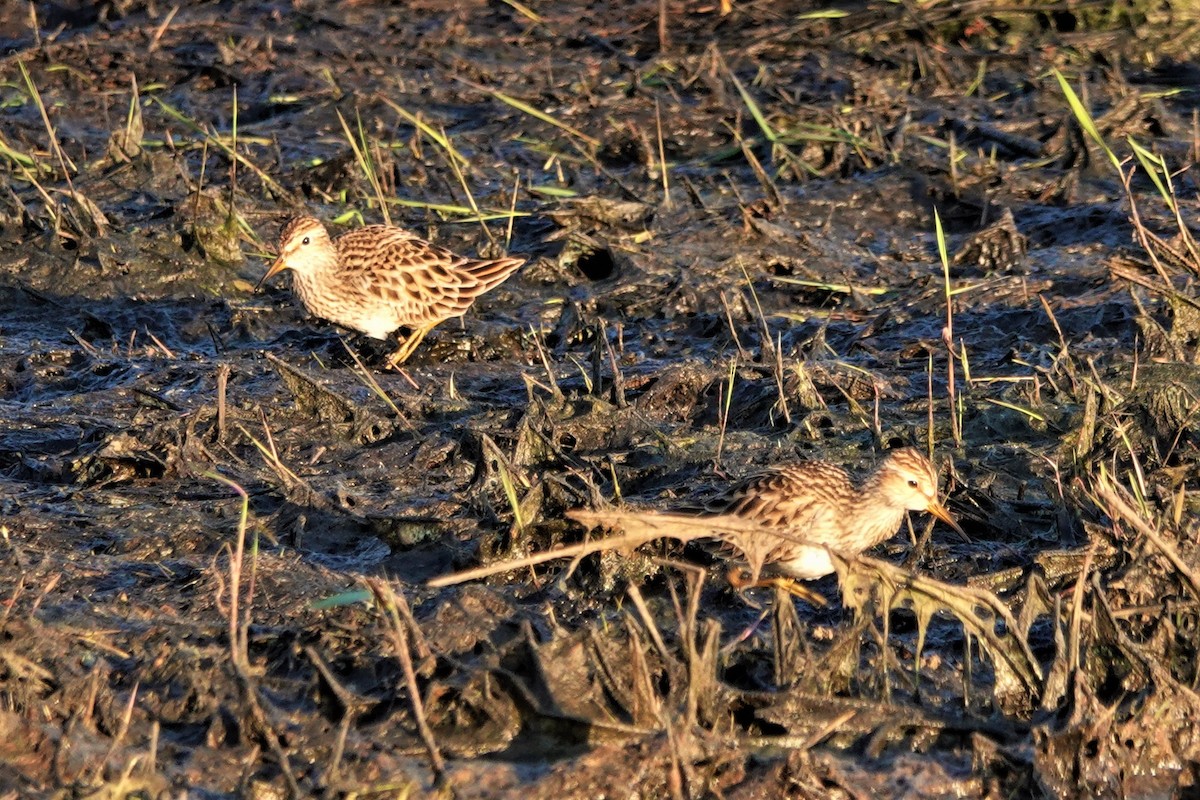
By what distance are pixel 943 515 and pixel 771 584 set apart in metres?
0.85

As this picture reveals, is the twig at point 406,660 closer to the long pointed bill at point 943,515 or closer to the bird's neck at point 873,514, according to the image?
the bird's neck at point 873,514

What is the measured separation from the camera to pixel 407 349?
8727 millimetres

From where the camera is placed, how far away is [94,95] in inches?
482

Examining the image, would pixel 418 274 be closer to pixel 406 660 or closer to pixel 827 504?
pixel 827 504

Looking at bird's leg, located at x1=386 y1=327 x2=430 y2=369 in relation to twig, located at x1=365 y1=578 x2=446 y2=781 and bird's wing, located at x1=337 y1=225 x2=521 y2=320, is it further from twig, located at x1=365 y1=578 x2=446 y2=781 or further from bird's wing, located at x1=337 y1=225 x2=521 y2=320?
twig, located at x1=365 y1=578 x2=446 y2=781

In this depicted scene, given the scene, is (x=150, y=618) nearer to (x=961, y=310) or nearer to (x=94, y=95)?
(x=961, y=310)

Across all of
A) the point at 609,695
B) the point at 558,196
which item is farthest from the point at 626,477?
the point at 558,196

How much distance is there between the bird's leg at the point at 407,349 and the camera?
869 centimetres

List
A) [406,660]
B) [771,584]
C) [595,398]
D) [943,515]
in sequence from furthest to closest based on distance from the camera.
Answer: [595,398] → [943,515] → [771,584] → [406,660]

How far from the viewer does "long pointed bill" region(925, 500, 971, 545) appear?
643cm

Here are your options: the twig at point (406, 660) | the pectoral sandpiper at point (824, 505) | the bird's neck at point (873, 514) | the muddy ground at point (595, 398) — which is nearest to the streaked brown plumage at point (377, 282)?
the muddy ground at point (595, 398)

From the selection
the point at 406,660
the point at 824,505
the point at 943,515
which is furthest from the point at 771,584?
the point at 406,660

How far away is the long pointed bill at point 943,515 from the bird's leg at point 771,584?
568mm

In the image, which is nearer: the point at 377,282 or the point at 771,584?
the point at 771,584
